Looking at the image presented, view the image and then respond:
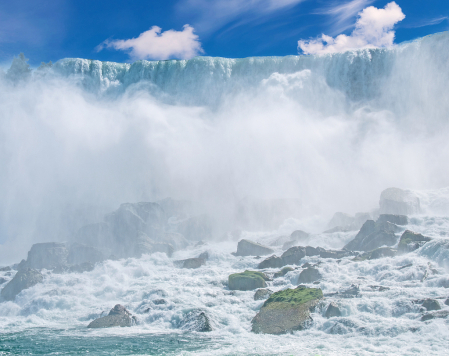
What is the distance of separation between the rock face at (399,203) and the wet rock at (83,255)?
19814 millimetres

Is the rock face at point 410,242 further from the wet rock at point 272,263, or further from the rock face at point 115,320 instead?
the rock face at point 115,320

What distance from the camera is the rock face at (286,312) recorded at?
12305 mm

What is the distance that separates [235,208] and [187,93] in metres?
19.0

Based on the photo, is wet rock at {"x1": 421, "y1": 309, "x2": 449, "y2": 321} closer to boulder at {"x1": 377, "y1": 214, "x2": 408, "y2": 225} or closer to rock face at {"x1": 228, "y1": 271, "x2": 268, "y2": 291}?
rock face at {"x1": 228, "y1": 271, "x2": 268, "y2": 291}

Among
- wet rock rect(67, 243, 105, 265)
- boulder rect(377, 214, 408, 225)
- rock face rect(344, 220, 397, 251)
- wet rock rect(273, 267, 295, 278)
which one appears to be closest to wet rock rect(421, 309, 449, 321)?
wet rock rect(273, 267, 295, 278)

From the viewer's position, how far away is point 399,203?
28.3 m

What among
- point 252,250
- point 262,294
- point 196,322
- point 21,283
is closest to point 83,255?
point 21,283

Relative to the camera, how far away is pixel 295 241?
2709 cm

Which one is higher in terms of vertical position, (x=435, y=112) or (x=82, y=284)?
(x=435, y=112)

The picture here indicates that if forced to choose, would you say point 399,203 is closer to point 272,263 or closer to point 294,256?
point 294,256

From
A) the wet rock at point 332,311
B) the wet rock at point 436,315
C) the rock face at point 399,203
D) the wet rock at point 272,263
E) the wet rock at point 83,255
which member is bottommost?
the wet rock at point 436,315

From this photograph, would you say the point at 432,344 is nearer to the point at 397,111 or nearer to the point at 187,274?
the point at 187,274

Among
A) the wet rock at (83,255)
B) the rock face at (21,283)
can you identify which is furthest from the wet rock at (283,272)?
the wet rock at (83,255)

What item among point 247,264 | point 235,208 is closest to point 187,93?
point 235,208
